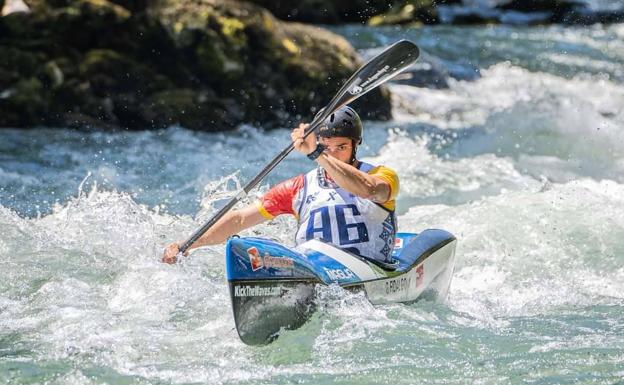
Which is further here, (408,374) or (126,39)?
(126,39)

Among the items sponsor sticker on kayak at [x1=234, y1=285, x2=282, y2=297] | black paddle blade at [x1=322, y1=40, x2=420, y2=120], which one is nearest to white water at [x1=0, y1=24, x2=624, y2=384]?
sponsor sticker on kayak at [x1=234, y1=285, x2=282, y2=297]

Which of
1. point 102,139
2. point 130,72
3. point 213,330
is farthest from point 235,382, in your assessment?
point 130,72

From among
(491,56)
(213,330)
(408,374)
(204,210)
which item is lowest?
(491,56)

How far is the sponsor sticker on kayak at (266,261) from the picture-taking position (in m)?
4.92

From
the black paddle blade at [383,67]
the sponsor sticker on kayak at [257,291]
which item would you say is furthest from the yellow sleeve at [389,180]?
the sponsor sticker on kayak at [257,291]

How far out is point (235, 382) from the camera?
181 inches

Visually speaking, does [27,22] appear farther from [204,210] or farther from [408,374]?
[408,374]

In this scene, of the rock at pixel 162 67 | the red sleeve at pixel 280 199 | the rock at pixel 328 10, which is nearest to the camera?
the red sleeve at pixel 280 199

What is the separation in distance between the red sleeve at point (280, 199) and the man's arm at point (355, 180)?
0.63 m

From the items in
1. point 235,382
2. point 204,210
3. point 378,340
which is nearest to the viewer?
point 235,382

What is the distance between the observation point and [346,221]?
5.77 m

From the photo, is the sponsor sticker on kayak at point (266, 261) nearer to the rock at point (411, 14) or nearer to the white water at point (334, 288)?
the white water at point (334, 288)

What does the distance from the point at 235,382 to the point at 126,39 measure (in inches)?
339

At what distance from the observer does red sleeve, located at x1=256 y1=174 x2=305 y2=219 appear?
6145mm
